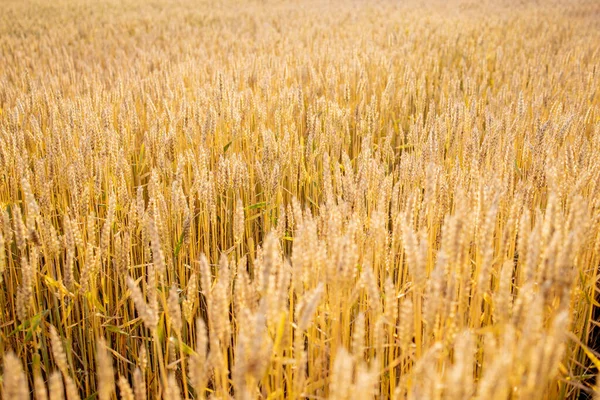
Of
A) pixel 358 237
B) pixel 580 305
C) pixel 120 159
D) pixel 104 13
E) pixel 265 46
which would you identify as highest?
pixel 104 13

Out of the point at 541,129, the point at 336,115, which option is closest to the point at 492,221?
the point at 541,129

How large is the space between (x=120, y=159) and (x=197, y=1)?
43.7 feet

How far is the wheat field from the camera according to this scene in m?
0.79

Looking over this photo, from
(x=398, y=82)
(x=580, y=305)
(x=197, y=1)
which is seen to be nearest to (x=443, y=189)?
(x=580, y=305)

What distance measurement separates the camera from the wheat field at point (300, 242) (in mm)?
789

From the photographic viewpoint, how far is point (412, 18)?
8.25 meters

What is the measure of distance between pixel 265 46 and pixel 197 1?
9112 millimetres

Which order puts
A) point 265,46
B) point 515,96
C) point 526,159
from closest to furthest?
point 526,159
point 515,96
point 265,46

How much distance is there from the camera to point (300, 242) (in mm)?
887

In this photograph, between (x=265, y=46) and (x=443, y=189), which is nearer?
(x=443, y=189)

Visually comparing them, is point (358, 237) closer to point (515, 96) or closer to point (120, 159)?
point (120, 159)

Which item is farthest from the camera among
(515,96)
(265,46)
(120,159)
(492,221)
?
(265,46)

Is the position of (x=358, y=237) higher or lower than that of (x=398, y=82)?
lower

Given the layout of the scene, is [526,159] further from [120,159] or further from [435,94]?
[120,159]
